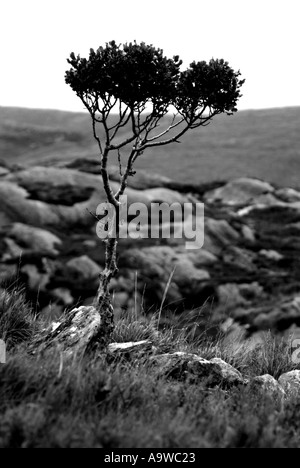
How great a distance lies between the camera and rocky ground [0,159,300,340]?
101ft

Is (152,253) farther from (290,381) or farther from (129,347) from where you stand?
(129,347)

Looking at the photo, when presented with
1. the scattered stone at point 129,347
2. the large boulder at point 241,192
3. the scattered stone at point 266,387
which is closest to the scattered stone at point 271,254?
the large boulder at point 241,192

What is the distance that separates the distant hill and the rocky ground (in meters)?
23.9

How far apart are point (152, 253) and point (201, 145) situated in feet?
275

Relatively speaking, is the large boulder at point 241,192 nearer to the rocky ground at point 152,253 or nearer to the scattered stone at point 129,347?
the rocky ground at point 152,253

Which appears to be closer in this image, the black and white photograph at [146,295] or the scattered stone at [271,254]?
the black and white photograph at [146,295]

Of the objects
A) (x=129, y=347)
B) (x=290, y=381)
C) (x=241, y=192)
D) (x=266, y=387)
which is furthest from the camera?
(x=241, y=192)

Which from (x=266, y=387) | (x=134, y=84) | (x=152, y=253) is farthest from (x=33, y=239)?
(x=266, y=387)

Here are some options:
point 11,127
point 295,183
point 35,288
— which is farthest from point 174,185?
point 11,127

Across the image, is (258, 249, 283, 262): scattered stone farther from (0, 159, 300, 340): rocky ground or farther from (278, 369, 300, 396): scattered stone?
(278, 369, 300, 396): scattered stone

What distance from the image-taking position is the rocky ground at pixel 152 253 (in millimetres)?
30875

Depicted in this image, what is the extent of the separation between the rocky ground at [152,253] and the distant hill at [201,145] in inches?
942

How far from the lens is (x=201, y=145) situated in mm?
118062

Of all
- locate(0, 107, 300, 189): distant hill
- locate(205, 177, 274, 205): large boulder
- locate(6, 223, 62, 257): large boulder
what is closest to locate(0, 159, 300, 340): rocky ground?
locate(6, 223, 62, 257): large boulder
